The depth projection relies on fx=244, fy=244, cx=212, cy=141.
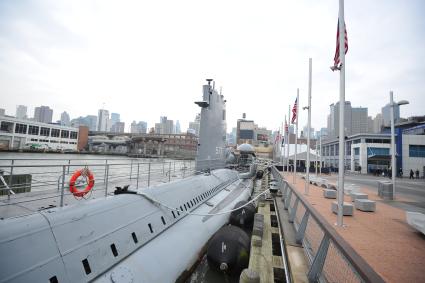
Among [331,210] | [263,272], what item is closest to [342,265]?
[263,272]

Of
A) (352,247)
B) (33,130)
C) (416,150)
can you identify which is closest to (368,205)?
(352,247)

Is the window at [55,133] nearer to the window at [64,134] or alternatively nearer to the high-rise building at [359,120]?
the window at [64,134]

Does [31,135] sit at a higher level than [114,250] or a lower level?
higher

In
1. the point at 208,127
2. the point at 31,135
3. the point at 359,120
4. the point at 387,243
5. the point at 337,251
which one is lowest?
the point at 387,243

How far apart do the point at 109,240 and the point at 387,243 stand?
6.05 meters

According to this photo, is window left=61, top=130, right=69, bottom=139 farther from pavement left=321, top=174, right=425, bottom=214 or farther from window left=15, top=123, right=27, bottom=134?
pavement left=321, top=174, right=425, bottom=214

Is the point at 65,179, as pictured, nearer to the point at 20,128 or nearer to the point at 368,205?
the point at 368,205

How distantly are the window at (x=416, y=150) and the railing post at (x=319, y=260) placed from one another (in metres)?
49.0

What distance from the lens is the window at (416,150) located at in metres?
40.3

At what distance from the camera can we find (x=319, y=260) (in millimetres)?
3193

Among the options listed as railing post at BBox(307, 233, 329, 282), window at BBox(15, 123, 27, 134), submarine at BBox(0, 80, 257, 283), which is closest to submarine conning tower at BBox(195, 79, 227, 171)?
submarine at BBox(0, 80, 257, 283)

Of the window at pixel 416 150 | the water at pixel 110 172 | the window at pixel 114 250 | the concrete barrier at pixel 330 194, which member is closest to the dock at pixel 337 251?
the window at pixel 114 250

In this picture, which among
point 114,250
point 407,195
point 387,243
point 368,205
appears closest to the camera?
point 114,250

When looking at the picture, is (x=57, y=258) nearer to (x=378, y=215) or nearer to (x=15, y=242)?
(x=15, y=242)
